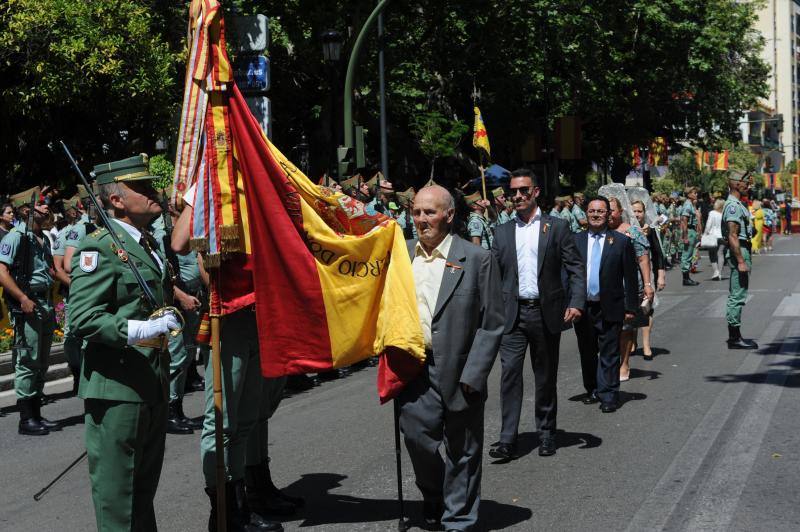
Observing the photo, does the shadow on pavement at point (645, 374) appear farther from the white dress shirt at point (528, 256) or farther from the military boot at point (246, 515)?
the military boot at point (246, 515)

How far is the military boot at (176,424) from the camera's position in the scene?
29.0 feet

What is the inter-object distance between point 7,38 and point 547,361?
47.4ft

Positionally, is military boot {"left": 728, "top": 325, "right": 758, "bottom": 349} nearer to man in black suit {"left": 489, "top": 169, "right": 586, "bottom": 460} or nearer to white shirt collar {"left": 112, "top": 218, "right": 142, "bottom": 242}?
man in black suit {"left": 489, "top": 169, "right": 586, "bottom": 460}

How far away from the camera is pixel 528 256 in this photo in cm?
772

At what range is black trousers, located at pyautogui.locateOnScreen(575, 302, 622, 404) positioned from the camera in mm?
9141

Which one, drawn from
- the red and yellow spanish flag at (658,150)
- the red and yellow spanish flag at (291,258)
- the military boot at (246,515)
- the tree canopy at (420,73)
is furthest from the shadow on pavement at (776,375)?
the red and yellow spanish flag at (658,150)

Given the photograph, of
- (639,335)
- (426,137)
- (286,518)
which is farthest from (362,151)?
(286,518)

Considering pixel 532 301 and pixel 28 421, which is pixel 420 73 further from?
pixel 532 301

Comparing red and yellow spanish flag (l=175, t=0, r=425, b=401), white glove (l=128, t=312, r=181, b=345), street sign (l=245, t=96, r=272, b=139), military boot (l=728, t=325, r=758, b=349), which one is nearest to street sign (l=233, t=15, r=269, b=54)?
street sign (l=245, t=96, r=272, b=139)

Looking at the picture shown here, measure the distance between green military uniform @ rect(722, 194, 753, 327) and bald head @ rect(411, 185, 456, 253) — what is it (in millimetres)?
7909

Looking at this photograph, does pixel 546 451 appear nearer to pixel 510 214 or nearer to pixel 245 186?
pixel 245 186

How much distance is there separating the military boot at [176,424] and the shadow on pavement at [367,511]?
238 cm

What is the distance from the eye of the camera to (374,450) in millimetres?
7777

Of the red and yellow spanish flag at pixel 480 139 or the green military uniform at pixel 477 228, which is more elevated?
the red and yellow spanish flag at pixel 480 139
